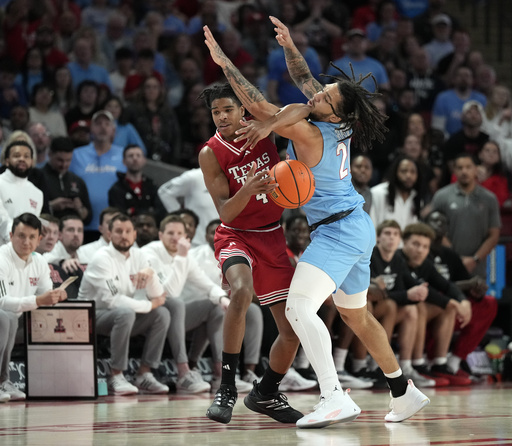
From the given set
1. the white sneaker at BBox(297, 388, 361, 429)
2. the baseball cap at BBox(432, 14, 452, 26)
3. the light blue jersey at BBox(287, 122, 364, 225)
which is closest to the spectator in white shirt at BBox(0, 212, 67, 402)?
the light blue jersey at BBox(287, 122, 364, 225)

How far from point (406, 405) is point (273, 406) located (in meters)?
0.84

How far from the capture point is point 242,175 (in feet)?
19.2

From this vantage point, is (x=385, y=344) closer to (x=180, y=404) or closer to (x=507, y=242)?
(x=180, y=404)

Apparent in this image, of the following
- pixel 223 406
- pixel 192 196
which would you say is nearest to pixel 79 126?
pixel 192 196

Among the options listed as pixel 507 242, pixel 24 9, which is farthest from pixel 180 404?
pixel 24 9

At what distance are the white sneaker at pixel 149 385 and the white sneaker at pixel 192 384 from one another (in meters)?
0.15

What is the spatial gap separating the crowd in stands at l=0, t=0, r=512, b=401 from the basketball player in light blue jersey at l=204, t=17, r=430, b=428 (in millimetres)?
2287

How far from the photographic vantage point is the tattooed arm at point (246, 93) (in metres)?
5.33

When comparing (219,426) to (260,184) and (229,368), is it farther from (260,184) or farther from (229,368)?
(260,184)

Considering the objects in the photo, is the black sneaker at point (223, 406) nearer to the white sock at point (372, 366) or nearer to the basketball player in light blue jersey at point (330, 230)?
the basketball player in light blue jersey at point (330, 230)

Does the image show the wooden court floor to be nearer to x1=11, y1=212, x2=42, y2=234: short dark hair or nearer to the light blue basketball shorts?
the light blue basketball shorts

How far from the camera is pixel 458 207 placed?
10898mm

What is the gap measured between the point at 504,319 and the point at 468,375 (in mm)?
1453

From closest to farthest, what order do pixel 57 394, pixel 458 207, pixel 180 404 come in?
pixel 180 404, pixel 57 394, pixel 458 207
